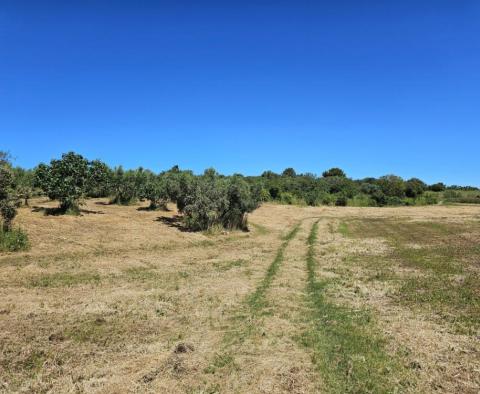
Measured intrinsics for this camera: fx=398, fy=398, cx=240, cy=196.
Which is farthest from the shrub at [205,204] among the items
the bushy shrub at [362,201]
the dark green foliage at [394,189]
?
the dark green foliage at [394,189]

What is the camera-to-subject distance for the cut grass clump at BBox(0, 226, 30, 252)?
19.4m

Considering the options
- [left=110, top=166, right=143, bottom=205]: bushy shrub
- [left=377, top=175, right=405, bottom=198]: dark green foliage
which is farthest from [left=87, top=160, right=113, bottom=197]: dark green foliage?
[left=377, top=175, right=405, bottom=198]: dark green foliage

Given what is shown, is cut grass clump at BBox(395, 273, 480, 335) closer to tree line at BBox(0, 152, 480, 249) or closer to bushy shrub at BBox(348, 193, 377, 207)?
tree line at BBox(0, 152, 480, 249)

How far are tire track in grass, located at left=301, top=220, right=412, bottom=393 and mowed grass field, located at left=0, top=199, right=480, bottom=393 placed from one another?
4 centimetres

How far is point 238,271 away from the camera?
59.4 feet

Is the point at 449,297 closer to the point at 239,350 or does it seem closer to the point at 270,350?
the point at 270,350

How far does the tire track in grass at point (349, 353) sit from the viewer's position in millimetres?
7453

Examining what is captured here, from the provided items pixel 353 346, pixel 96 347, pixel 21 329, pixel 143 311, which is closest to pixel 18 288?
pixel 21 329

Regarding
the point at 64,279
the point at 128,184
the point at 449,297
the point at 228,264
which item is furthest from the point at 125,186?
the point at 449,297

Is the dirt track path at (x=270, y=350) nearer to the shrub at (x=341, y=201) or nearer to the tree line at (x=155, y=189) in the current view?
the tree line at (x=155, y=189)

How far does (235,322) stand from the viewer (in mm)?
10930

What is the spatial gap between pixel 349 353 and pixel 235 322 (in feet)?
10.9

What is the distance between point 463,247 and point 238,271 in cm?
1539

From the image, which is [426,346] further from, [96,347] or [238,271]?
[238,271]
